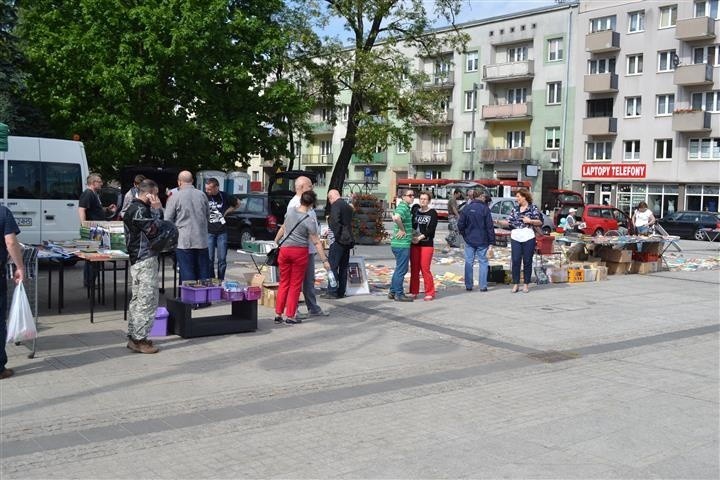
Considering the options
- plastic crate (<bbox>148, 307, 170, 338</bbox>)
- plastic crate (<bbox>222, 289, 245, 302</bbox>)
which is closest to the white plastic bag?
plastic crate (<bbox>148, 307, 170, 338</bbox>)

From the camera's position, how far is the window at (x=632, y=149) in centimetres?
5188

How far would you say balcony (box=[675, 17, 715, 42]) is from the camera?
47.3m

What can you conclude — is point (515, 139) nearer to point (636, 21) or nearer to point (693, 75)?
point (636, 21)

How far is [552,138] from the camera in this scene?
56.7 metres

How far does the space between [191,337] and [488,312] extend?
192 inches

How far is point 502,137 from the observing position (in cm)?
6044

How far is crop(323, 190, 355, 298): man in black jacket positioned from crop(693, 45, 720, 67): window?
4387 centimetres

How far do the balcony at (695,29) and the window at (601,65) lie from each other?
5.29 meters

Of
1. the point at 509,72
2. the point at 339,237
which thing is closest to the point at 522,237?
the point at 339,237

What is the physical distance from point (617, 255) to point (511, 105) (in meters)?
41.9

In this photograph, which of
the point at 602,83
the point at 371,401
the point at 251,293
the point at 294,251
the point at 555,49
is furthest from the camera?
the point at 555,49

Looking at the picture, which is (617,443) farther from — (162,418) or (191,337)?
(191,337)

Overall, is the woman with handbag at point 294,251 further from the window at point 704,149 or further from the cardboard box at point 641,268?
the window at point 704,149

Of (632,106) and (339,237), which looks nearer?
(339,237)
